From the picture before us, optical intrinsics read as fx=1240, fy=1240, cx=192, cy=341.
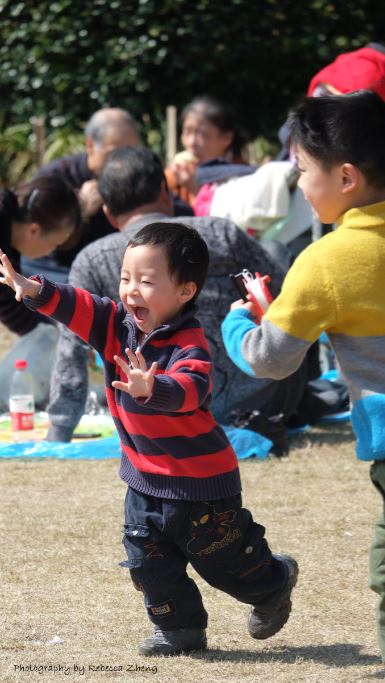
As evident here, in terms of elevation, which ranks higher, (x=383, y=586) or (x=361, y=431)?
(x=361, y=431)

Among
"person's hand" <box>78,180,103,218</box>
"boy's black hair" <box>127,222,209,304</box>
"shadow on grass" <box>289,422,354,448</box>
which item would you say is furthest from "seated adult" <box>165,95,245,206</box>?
"boy's black hair" <box>127,222,209,304</box>

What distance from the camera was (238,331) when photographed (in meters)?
3.08

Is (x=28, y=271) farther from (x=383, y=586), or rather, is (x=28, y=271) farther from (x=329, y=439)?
(x=383, y=586)

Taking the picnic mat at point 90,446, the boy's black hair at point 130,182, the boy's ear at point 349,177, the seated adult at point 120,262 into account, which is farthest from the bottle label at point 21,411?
the boy's ear at point 349,177

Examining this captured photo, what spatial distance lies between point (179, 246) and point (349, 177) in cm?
48

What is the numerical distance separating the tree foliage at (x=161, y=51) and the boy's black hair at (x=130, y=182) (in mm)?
7396

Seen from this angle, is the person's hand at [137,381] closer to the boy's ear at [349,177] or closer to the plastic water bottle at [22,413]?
the boy's ear at [349,177]

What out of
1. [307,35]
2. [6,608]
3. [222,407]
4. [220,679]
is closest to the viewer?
[220,679]

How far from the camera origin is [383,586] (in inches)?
119

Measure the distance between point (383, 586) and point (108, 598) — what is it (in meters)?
1.04

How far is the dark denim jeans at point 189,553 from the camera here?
315cm

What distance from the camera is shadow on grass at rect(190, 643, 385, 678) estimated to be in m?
3.21

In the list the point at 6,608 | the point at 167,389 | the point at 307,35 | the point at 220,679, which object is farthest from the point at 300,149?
the point at 307,35

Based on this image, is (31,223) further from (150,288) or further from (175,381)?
(175,381)
